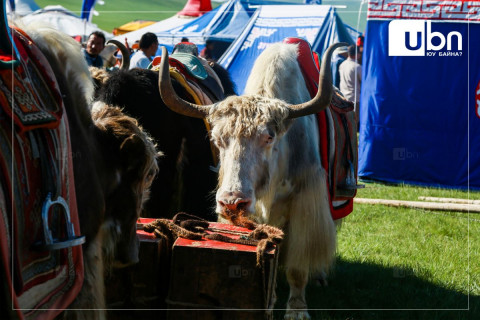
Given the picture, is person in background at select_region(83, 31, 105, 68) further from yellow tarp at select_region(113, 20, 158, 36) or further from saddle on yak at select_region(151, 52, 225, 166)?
yellow tarp at select_region(113, 20, 158, 36)

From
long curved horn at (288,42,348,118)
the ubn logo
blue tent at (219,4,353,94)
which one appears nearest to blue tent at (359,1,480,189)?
the ubn logo

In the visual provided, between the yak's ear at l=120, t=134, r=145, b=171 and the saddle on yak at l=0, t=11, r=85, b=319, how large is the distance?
35cm

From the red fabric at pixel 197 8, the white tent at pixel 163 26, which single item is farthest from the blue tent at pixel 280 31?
the red fabric at pixel 197 8

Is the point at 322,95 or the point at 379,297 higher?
the point at 322,95

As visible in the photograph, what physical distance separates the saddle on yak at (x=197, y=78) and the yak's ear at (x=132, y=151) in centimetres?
198

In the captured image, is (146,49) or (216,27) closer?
(146,49)

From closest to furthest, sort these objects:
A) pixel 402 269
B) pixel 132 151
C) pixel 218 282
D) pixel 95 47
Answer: pixel 132 151, pixel 218 282, pixel 402 269, pixel 95 47

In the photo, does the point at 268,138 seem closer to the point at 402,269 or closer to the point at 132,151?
the point at 132,151

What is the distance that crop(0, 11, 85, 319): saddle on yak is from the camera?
1539mm

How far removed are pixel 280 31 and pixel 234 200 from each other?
927cm

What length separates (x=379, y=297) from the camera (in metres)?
4.22

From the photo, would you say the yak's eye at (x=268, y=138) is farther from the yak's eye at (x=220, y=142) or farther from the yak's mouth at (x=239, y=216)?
the yak's mouth at (x=239, y=216)

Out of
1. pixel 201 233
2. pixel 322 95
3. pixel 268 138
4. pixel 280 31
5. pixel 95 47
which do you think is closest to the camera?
pixel 201 233

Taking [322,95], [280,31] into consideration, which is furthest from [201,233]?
[280,31]
